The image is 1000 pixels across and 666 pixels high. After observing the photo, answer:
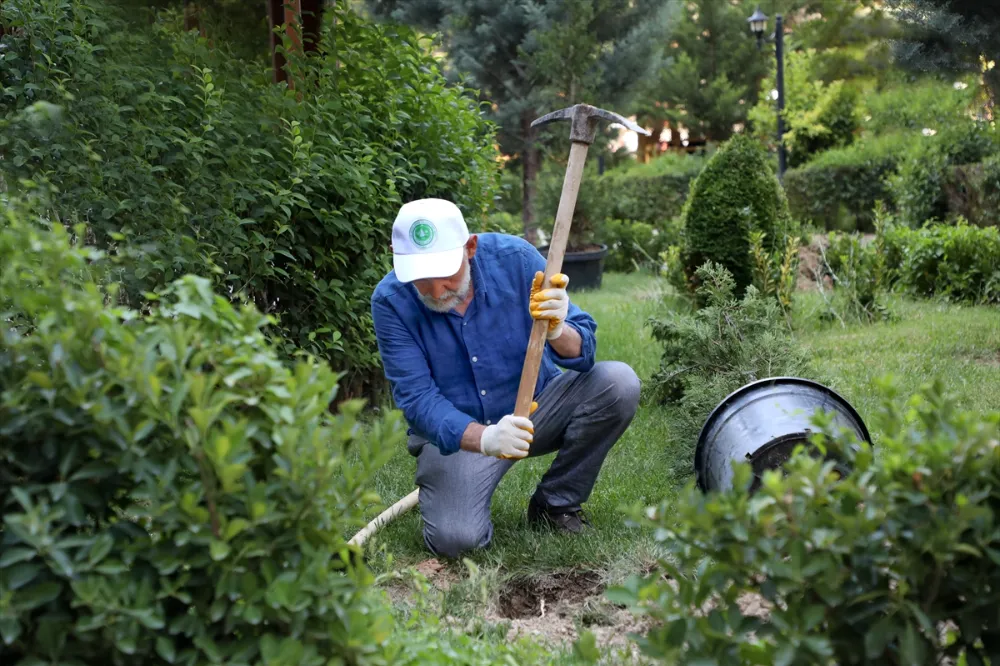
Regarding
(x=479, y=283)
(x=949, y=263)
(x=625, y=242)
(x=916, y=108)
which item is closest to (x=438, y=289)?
(x=479, y=283)

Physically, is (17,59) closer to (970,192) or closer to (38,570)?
(38,570)

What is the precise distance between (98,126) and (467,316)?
164cm

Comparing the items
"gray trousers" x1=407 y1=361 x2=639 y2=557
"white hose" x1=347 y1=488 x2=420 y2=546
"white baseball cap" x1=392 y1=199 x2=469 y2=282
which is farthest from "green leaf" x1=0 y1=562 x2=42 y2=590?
"gray trousers" x1=407 y1=361 x2=639 y2=557

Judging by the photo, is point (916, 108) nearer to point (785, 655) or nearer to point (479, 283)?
point (479, 283)

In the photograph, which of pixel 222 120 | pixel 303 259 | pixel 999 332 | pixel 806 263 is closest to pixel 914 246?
pixel 806 263

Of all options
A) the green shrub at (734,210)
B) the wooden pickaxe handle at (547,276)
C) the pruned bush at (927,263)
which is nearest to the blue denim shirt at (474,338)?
the wooden pickaxe handle at (547,276)

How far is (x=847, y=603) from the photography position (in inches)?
62.6

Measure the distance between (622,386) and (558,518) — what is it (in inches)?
22.3

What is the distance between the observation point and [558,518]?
3543 millimetres

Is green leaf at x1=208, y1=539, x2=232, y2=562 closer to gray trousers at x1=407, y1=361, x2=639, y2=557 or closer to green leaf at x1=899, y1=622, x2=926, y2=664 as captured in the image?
green leaf at x1=899, y1=622, x2=926, y2=664

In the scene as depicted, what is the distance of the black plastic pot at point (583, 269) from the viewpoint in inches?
446

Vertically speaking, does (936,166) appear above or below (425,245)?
above

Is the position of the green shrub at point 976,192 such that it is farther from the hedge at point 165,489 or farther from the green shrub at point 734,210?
the hedge at point 165,489

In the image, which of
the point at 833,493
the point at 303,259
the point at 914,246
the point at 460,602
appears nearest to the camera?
the point at 833,493
